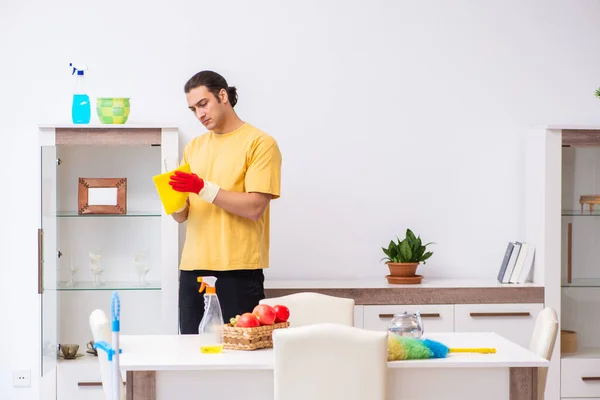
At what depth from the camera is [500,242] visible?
4848mm

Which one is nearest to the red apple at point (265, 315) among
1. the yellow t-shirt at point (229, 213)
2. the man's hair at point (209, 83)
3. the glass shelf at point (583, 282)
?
the yellow t-shirt at point (229, 213)

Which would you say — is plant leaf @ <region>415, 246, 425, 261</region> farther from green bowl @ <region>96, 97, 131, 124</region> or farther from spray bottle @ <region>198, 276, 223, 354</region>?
spray bottle @ <region>198, 276, 223, 354</region>

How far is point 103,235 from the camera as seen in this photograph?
4.43 m

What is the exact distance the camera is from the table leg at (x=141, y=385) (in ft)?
8.71

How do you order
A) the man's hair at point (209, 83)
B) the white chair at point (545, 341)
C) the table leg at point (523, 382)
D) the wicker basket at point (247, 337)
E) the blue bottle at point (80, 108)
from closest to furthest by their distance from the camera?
the table leg at point (523, 382) → the wicker basket at point (247, 337) → the white chair at point (545, 341) → the man's hair at point (209, 83) → the blue bottle at point (80, 108)

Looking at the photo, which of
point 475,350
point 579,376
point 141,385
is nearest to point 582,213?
point 579,376

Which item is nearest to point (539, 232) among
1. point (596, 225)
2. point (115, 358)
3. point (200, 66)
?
point (596, 225)

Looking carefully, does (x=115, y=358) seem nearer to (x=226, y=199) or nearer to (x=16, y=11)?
(x=226, y=199)

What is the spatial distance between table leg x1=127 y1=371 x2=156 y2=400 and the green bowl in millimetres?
1931

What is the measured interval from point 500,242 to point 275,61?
1548mm

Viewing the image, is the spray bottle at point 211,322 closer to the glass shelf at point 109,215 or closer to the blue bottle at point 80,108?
the glass shelf at point 109,215

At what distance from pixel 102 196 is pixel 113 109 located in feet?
1.43

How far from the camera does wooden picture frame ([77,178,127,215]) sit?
4.39 meters

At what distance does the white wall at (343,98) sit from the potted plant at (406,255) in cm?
23
